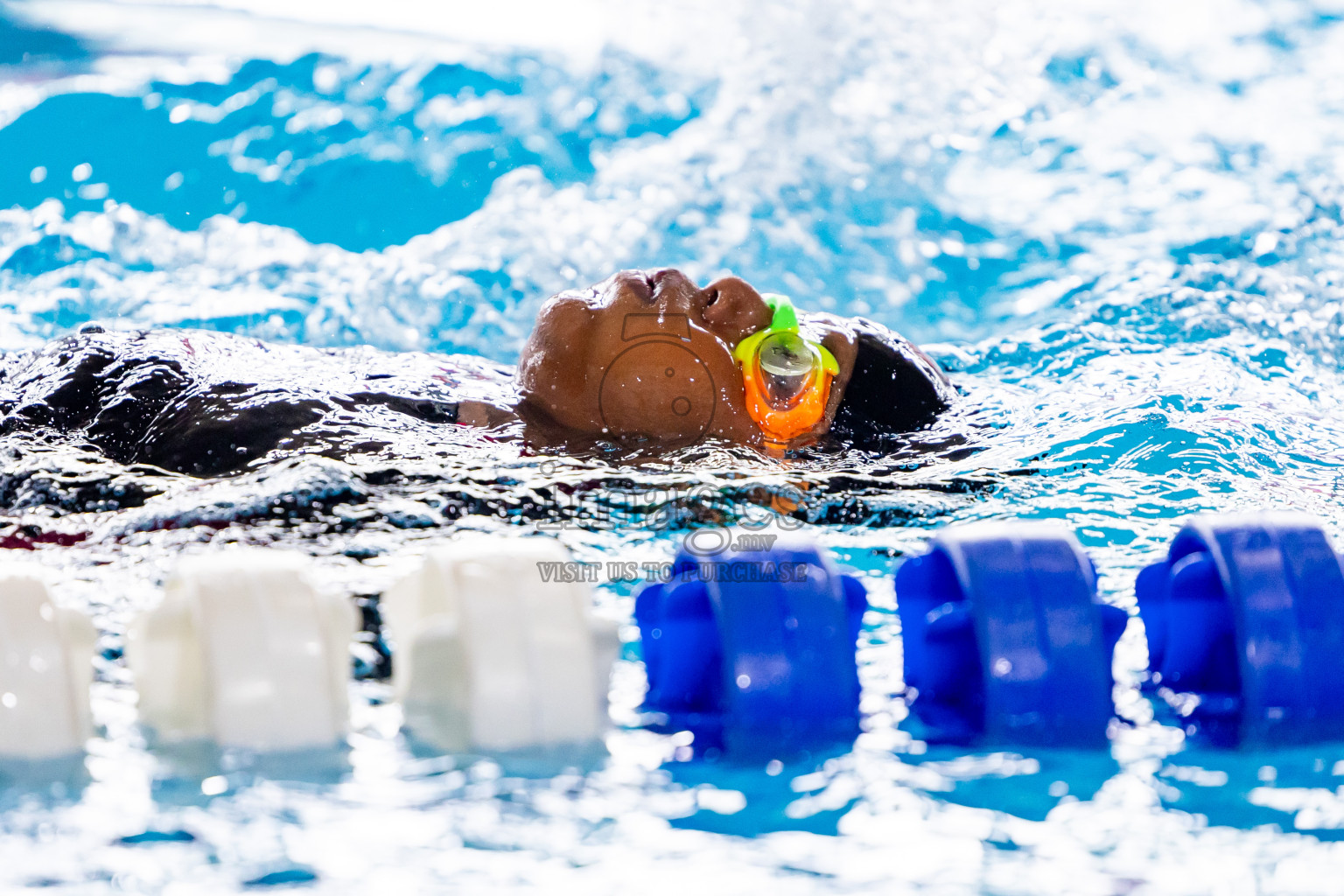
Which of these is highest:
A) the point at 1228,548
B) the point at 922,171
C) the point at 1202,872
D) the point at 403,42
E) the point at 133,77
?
the point at 403,42

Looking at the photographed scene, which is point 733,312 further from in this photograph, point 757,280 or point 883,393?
point 757,280

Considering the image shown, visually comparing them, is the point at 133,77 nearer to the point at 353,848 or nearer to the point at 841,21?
the point at 841,21

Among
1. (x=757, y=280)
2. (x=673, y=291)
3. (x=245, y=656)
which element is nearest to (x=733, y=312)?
(x=673, y=291)

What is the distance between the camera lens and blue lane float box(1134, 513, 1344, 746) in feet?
3.25

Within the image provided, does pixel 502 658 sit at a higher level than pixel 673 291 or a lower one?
lower

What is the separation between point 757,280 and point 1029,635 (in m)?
2.75

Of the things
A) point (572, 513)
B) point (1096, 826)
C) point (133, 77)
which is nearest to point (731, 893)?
point (1096, 826)

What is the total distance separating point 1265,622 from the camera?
991 millimetres

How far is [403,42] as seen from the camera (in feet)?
16.1

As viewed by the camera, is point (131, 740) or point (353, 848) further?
point (131, 740)

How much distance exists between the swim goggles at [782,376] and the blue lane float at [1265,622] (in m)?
0.70

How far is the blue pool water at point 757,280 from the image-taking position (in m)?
0.79

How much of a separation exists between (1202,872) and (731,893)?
0.94 feet

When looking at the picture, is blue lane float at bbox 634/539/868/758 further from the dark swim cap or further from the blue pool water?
the dark swim cap
